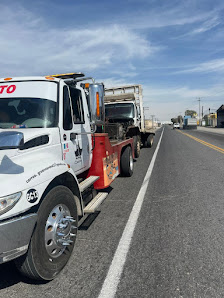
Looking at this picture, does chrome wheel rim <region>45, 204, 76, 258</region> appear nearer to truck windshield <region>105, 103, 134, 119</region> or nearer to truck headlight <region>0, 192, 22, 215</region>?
truck headlight <region>0, 192, 22, 215</region>

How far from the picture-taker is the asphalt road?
258 cm

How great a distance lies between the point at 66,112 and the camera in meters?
3.59

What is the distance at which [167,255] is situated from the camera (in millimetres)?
3209

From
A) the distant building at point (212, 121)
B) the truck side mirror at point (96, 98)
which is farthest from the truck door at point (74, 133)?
the distant building at point (212, 121)

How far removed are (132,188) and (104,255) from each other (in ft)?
11.0

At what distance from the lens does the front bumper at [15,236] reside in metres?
2.10

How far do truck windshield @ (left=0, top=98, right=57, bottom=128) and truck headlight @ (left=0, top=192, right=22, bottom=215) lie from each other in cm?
125

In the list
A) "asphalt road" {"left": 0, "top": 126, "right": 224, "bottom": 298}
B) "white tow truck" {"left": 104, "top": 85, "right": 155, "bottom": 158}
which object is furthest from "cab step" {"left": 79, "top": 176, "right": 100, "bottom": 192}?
"white tow truck" {"left": 104, "top": 85, "right": 155, "bottom": 158}

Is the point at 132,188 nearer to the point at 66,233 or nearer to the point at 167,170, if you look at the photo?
the point at 167,170

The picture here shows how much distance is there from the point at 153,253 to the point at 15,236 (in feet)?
6.09

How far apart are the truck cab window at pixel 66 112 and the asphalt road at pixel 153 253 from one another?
1.70 meters

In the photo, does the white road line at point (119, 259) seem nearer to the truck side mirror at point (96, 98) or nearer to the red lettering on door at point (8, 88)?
the truck side mirror at point (96, 98)

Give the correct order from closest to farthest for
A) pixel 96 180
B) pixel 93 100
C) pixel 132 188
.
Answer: pixel 93 100, pixel 96 180, pixel 132 188

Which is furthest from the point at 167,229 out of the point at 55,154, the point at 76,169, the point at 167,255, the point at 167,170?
the point at 167,170
